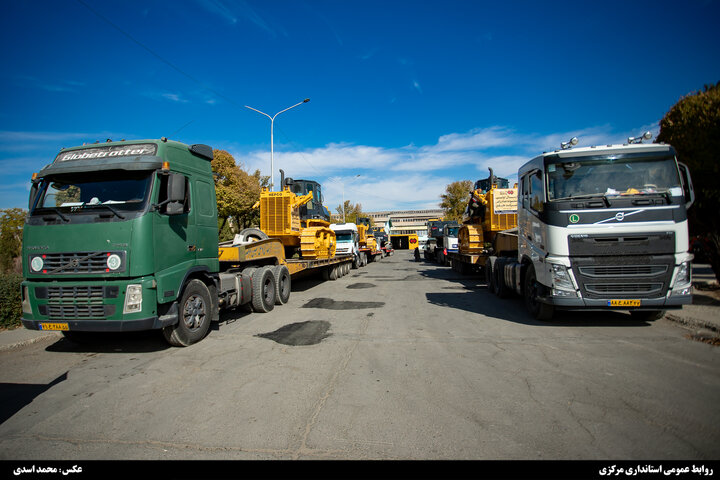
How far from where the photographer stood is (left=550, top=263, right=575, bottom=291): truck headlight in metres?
6.14

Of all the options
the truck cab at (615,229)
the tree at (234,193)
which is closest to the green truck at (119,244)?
the truck cab at (615,229)

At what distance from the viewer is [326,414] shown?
3.41 m

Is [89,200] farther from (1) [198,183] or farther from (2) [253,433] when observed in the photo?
(2) [253,433]

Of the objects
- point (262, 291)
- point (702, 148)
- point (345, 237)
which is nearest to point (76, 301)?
point (262, 291)

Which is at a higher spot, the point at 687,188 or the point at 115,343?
the point at 687,188

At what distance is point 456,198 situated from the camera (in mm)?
46062

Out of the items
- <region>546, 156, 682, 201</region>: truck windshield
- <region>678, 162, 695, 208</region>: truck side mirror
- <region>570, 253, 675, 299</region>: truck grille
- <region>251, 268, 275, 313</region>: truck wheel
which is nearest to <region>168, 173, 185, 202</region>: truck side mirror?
<region>251, 268, 275, 313</region>: truck wheel

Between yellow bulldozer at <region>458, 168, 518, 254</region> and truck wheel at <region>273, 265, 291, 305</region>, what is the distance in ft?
22.5

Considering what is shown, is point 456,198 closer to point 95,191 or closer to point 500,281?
point 500,281

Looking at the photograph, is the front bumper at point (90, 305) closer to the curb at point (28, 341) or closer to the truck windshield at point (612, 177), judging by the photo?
the curb at point (28, 341)

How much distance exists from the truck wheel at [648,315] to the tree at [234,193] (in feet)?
63.8

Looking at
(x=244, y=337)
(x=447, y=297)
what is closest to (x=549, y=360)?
(x=244, y=337)

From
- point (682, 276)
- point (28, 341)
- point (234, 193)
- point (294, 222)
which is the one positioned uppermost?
point (234, 193)
